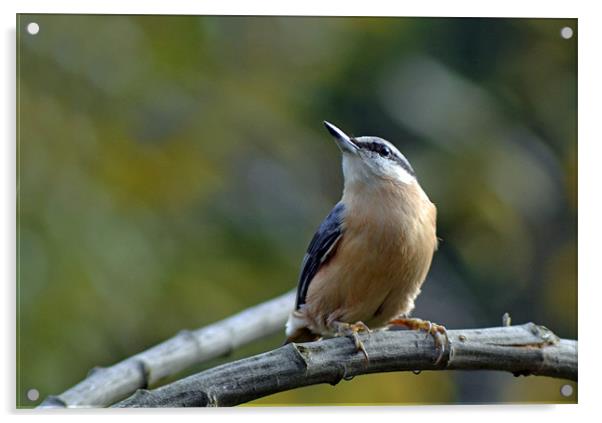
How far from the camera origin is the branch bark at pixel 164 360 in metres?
2.44

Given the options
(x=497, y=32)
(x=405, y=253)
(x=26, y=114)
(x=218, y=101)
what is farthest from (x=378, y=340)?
(x=26, y=114)

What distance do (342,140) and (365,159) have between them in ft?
0.32

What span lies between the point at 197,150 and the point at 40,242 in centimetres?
57

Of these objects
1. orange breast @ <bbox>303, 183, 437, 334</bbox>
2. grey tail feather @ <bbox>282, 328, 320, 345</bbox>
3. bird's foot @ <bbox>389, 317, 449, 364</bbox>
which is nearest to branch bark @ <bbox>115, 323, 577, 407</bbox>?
bird's foot @ <bbox>389, 317, 449, 364</bbox>

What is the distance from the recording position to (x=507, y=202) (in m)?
2.68

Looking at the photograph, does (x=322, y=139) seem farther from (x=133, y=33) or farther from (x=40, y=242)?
(x=40, y=242)

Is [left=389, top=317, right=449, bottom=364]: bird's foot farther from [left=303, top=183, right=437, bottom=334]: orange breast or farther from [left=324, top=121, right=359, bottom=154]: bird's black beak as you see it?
[left=324, top=121, right=359, bottom=154]: bird's black beak

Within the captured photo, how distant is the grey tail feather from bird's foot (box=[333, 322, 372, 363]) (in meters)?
0.13

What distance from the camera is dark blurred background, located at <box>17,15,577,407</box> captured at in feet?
8.31

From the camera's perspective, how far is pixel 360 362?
2258 millimetres

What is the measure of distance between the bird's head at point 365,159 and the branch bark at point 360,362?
1.63 feet

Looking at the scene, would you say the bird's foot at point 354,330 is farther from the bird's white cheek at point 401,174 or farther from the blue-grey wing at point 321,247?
the bird's white cheek at point 401,174

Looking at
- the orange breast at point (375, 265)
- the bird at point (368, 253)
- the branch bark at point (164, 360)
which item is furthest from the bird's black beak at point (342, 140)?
the branch bark at point (164, 360)

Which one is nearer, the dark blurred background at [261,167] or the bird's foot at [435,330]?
the bird's foot at [435,330]
